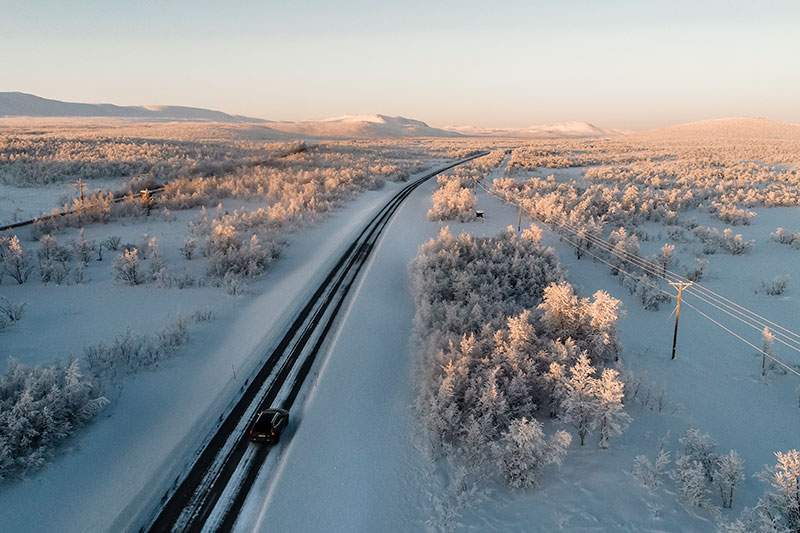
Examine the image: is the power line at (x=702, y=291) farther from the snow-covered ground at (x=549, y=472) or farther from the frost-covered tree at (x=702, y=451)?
the frost-covered tree at (x=702, y=451)

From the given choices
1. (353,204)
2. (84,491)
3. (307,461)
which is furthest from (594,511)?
(353,204)

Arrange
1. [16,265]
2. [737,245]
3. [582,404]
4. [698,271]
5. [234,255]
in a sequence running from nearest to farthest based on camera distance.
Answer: [582,404] < [16,265] < [698,271] < [234,255] < [737,245]

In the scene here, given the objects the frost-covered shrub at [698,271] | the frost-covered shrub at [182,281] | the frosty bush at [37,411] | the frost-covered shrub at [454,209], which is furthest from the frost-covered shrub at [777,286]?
the frost-covered shrub at [182,281]

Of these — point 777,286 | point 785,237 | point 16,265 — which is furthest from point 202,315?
point 785,237

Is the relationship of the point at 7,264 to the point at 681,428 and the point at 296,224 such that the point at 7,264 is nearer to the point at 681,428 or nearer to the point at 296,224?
the point at 296,224

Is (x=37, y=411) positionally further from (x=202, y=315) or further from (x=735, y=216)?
(x=735, y=216)
